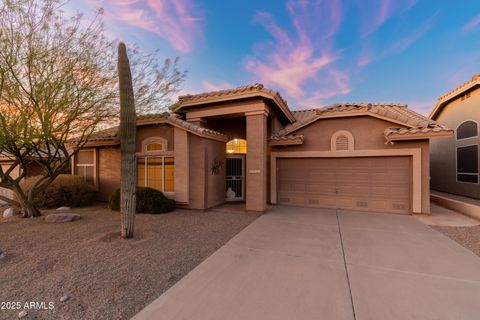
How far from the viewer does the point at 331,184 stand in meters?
9.34

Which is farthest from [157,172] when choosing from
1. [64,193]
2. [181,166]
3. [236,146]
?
[64,193]

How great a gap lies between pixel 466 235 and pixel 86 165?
16.4m

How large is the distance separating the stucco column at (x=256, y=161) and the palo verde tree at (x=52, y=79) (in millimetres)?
3609

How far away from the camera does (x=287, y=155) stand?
10.0m

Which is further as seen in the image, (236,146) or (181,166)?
(236,146)

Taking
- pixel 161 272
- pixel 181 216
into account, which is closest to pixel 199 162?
pixel 181 216

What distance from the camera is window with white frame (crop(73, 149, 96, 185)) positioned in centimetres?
1125

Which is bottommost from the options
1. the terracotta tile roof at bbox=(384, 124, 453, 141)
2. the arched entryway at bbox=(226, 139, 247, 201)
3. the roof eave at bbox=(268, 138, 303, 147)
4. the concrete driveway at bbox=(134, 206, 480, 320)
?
the concrete driveway at bbox=(134, 206, 480, 320)

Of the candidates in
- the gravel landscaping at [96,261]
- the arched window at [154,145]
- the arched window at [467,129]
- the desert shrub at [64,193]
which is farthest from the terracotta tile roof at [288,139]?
the desert shrub at [64,193]

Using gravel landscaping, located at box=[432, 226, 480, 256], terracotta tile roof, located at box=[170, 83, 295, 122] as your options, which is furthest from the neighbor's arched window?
gravel landscaping, located at box=[432, 226, 480, 256]

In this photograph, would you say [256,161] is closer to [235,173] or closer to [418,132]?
[235,173]

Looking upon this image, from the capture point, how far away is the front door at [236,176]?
35.8ft

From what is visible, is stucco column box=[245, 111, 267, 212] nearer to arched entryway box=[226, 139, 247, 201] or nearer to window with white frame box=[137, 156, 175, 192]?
arched entryway box=[226, 139, 247, 201]

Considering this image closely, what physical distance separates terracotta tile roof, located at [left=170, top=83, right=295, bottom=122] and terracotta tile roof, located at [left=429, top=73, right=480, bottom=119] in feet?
30.9
